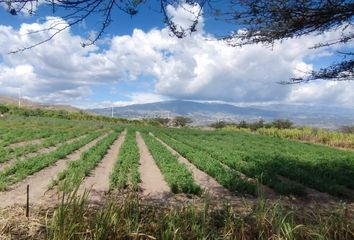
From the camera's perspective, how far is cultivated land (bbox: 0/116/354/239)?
3.70 m

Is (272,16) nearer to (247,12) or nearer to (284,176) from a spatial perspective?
(247,12)

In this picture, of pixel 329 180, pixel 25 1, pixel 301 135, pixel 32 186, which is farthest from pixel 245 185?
pixel 301 135

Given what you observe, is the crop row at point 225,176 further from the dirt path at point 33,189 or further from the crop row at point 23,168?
the crop row at point 23,168

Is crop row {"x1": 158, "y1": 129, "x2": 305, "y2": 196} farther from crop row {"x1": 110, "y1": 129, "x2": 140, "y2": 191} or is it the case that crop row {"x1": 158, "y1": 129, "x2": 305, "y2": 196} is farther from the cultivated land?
crop row {"x1": 110, "y1": 129, "x2": 140, "y2": 191}

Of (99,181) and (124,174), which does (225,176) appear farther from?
(99,181)

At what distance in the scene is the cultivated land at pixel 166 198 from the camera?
146 inches

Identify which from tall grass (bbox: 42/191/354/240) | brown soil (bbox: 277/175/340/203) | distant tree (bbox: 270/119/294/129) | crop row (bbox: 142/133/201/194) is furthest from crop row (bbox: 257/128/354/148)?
tall grass (bbox: 42/191/354/240)

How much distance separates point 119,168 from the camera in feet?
40.3

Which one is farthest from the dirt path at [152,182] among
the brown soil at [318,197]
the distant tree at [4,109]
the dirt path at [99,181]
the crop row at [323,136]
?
the distant tree at [4,109]

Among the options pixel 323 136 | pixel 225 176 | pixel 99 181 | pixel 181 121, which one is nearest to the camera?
pixel 99 181

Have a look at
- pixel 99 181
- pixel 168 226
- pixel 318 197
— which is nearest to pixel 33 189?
pixel 99 181

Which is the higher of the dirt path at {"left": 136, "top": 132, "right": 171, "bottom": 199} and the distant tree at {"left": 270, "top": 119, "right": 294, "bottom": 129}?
the distant tree at {"left": 270, "top": 119, "right": 294, "bottom": 129}

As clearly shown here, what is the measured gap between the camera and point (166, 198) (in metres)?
8.70

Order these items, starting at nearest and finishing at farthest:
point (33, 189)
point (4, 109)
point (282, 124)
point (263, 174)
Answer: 1. point (33, 189)
2. point (263, 174)
3. point (282, 124)
4. point (4, 109)
